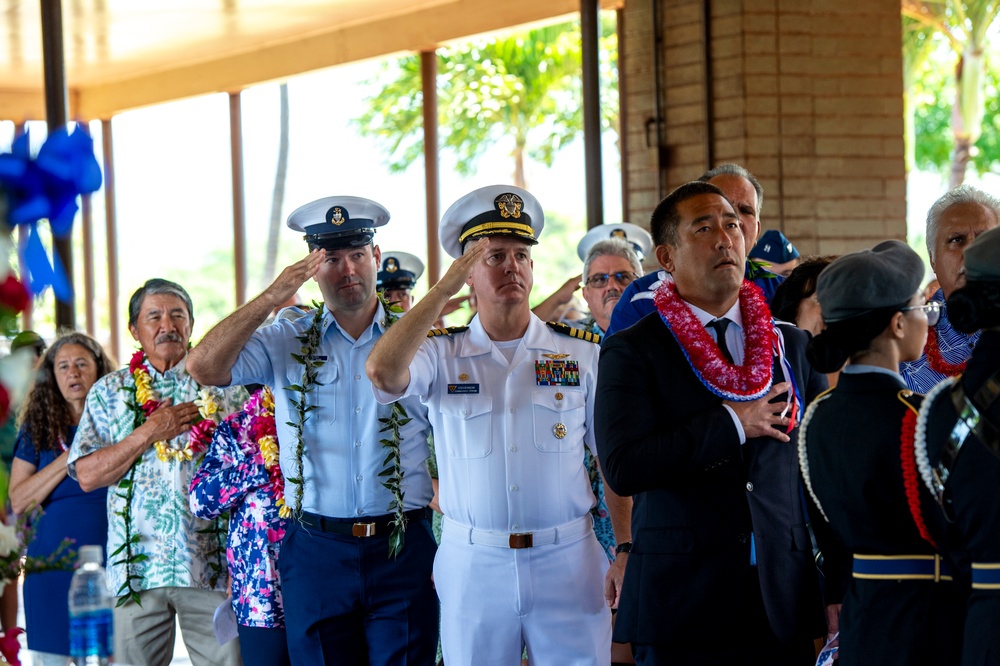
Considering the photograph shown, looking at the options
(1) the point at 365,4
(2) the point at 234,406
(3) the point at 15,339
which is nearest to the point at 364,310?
(2) the point at 234,406

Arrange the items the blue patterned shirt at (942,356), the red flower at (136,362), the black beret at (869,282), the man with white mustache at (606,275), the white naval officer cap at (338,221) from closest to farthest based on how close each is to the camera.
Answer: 1. the black beret at (869,282)
2. the blue patterned shirt at (942,356)
3. the white naval officer cap at (338,221)
4. the red flower at (136,362)
5. the man with white mustache at (606,275)

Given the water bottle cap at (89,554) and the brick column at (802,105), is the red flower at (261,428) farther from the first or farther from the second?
the brick column at (802,105)

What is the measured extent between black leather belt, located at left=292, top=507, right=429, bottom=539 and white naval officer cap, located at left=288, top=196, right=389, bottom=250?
2.73ft

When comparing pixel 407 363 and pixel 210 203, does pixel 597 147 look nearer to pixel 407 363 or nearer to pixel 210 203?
pixel 407 363

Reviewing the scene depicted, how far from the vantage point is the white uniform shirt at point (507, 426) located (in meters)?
3.19

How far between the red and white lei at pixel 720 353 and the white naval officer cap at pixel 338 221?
3.77ft

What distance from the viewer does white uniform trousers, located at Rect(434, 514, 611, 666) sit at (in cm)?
312

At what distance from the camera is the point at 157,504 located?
4.29m

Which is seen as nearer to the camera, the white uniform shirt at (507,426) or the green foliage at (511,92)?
the white uniform shirt at (507,426)

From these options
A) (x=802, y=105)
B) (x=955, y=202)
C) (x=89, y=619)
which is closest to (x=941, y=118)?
(x=802, y=105)

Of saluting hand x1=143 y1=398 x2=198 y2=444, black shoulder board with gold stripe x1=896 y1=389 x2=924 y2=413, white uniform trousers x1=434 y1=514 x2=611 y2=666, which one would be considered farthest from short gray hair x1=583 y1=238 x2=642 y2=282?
black shoulder board with gold stripe x1=896 y1=389 x2=924 y2=413

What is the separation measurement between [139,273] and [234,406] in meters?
28.9

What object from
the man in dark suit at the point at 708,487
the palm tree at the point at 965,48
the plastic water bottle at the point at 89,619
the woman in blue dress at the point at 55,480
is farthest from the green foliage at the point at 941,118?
the plastic water bottle at the point at 89,619

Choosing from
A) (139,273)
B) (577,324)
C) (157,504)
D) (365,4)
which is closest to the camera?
(157,504)
